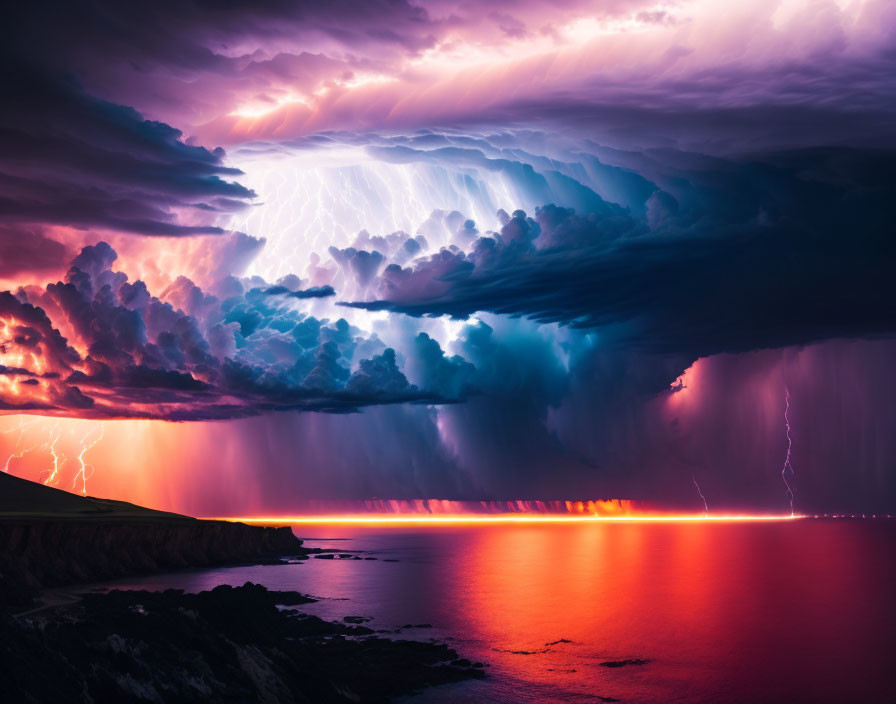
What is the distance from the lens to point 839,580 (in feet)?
420

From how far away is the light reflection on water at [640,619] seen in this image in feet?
182

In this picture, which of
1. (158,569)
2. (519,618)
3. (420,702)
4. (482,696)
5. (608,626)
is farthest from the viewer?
(158,569)

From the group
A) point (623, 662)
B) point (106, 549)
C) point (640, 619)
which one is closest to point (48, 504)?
point (106, 549)

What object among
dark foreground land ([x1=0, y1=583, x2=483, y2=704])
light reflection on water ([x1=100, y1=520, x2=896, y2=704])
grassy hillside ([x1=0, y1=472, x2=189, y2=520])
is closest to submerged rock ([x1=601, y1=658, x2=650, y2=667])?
light reflection on water ([x1=100, y1=520, x2=896, y2=704])

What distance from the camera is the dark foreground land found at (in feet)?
115

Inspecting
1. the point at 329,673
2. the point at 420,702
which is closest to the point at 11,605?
the point at 329,673

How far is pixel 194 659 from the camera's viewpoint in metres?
42.0

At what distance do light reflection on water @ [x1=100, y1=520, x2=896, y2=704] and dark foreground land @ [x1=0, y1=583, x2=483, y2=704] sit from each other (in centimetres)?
497

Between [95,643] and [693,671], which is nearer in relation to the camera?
[95,643]

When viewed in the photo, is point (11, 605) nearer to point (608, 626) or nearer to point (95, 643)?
point (95, 643)

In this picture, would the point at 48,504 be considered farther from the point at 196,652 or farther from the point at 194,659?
the point at 194,659

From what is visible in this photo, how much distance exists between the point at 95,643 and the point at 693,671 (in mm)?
42859

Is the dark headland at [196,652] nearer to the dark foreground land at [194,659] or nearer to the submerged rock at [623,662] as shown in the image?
the dark foreground land at [194,659]

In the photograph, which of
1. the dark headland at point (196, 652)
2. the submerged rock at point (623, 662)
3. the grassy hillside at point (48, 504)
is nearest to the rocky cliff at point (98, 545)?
the grassy hillside at point (48, 504)
